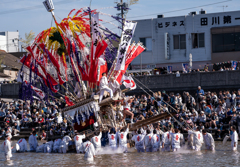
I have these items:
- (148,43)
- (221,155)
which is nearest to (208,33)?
(148,43)

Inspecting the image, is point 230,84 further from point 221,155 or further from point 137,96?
point 221,155

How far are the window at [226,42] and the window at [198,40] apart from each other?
95 centimetres

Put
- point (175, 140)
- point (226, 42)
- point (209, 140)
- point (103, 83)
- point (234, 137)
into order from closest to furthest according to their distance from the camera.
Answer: point (234, 137)
point (209, 140)
point (175, 140)
point (103, 83)
point (226, 42)

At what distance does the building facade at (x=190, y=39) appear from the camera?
31750 mm

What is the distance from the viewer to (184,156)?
1639 centimetres

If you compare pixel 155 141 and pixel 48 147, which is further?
pixel 48 147

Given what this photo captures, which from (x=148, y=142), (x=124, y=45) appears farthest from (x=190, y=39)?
(x=148, y=142)

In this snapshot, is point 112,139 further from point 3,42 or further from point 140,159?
point 3,42

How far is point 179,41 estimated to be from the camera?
1313 inches

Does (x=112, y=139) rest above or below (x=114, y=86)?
below

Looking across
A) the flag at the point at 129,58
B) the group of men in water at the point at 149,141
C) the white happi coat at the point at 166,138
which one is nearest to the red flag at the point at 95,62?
the flag at the point at 129,58

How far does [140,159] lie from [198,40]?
1911cm

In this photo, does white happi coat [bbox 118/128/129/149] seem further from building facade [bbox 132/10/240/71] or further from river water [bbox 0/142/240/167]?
building facade [bbox 132/10/240/71]

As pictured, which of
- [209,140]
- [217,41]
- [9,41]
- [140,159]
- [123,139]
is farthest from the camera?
[9,41]
